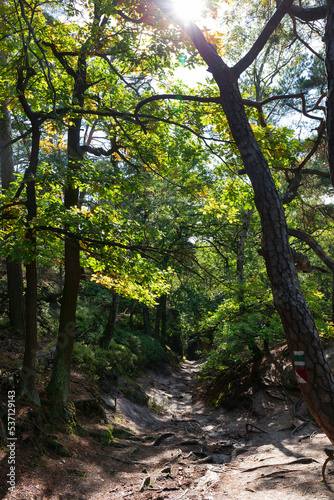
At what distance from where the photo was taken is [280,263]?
3.79 m

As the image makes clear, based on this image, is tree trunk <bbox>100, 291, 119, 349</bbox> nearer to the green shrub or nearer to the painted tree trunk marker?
the green shrub

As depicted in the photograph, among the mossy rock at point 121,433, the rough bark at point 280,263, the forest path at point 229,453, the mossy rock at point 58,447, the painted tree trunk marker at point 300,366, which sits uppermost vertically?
the rough bark at point 280,263

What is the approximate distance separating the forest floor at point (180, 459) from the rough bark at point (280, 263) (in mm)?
1616

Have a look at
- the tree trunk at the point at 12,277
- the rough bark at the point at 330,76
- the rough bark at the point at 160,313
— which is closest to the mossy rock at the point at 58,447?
the tree trunk at the point at 12,277

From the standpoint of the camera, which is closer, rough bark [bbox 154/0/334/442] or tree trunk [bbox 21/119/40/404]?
rough bark [bbox 154/0/334/442]

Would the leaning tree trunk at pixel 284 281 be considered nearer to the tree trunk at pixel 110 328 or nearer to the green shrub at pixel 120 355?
the green shrub at pixel 120 355

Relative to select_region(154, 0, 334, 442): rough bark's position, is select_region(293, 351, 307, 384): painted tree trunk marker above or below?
below

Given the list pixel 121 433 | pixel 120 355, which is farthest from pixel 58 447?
pixel 120 355

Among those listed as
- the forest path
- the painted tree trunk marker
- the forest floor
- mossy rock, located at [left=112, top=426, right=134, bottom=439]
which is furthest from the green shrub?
the painted tree trunk marker

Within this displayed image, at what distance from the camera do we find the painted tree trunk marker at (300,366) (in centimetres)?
344

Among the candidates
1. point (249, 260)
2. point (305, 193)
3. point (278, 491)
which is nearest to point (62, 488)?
point (278, 491)

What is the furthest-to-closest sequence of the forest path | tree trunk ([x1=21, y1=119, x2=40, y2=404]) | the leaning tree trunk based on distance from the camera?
1. tree trunk ([x1=21, y1=119, x2=40, y2=404])
2. the forest path
3. the leaning tree trunk

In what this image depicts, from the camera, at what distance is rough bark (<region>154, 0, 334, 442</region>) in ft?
11.2

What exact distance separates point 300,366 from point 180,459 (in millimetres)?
4683
